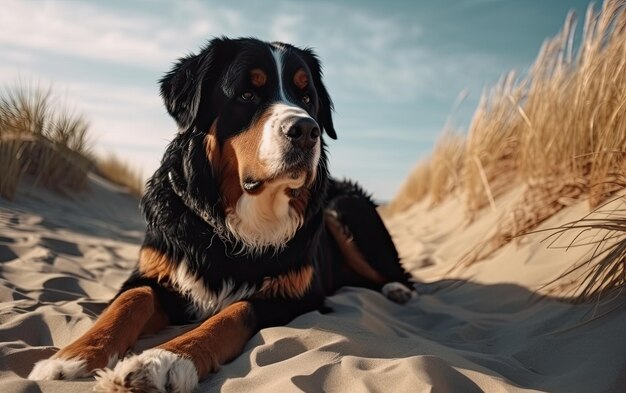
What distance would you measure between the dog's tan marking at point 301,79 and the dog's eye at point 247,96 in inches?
11.5

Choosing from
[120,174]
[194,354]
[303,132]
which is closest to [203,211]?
[303,132]

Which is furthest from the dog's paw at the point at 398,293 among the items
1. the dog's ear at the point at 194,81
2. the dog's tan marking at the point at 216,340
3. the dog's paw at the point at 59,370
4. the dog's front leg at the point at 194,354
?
the dog's paw at the point at 59,370

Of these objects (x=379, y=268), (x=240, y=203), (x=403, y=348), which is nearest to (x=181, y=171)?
(x=240, y=203)

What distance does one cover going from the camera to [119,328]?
2418 millimetres

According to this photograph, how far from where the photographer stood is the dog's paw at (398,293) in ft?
14.2

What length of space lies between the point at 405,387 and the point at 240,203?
1472 mm

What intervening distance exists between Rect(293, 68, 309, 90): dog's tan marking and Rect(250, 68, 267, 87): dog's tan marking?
0.21 metres

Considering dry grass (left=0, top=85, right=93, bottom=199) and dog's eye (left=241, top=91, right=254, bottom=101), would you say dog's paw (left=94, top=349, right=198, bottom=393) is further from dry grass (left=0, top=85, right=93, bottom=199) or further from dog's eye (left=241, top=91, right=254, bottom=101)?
dry grass (left=0, top=85, right=93, bottom=199)

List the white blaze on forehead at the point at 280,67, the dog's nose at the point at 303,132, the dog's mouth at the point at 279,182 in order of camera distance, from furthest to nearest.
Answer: the white blaze on forehead at the point at 280,67
the dog's mouth at the point at 279,182
the dog's nose at the point at 303,132

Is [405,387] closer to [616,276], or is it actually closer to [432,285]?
[616,276]

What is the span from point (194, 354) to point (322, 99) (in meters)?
2.18

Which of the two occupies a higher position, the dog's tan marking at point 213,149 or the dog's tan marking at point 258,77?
the dog's tan marking at point 258,77

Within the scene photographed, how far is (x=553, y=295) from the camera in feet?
11.5

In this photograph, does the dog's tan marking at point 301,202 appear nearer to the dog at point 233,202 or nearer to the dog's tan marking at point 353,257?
the dog at point 233,202
